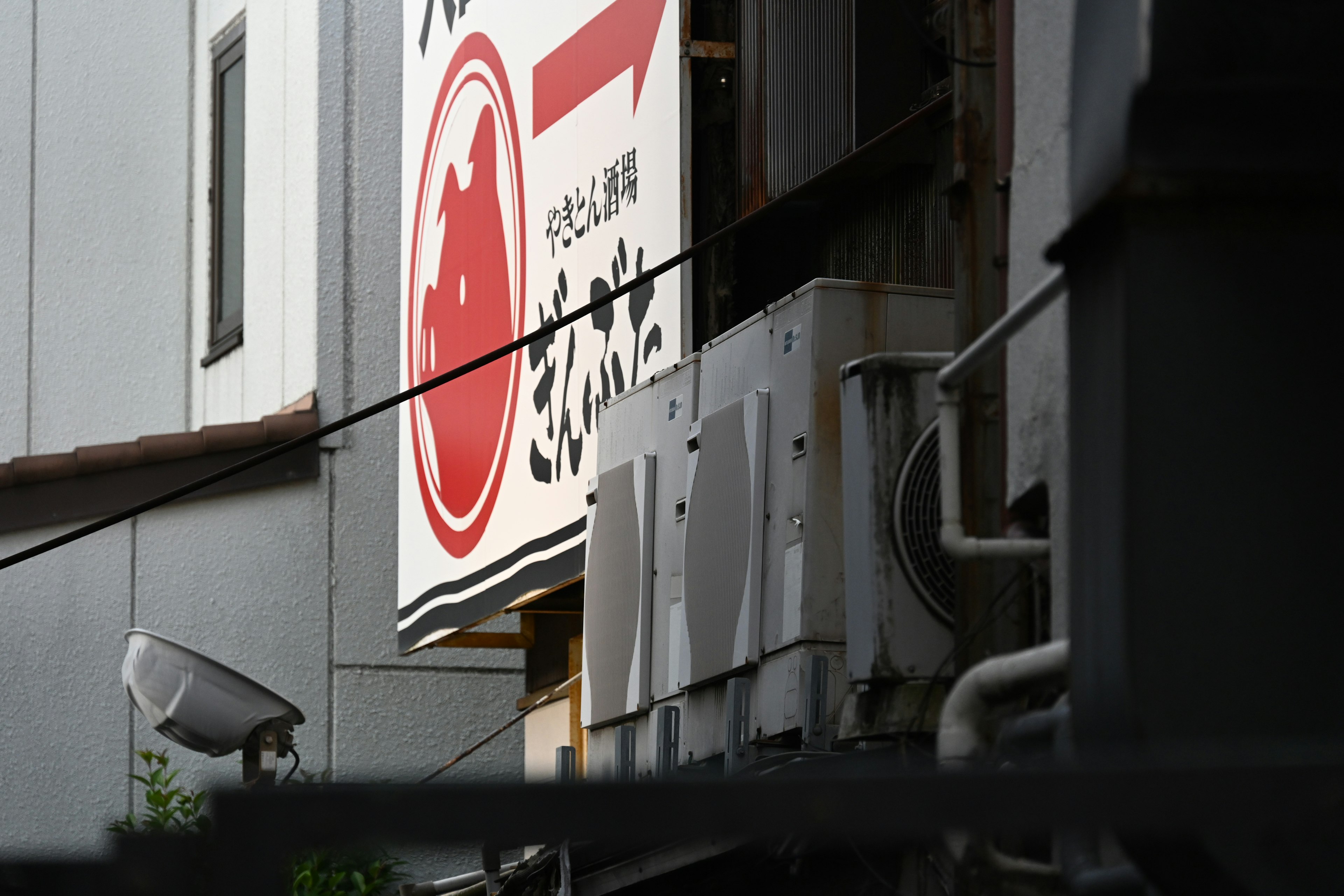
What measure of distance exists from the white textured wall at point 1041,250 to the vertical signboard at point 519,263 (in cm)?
352

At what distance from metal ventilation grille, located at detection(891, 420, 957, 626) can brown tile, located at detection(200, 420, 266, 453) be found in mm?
9359

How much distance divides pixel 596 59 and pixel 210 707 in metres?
3.73

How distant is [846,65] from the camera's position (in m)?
7.37

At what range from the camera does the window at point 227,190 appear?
16.0 metres

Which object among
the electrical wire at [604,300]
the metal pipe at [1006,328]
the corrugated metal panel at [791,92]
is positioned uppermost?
the corrugated metal panel at [791,92]

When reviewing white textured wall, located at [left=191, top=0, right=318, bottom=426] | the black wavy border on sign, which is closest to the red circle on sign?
the black wavy border on sign

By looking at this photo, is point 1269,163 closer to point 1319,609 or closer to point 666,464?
point 1319,609

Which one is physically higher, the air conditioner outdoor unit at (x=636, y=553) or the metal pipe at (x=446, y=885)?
the air conditioner outdoor unit at (x=636, y=553)

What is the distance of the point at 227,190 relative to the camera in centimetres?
1617

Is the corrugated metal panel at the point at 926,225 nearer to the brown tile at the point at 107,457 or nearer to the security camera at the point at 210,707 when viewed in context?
the security camera at the point at 210,707

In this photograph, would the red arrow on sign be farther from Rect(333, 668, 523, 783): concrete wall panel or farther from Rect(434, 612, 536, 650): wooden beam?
Rect(333, 668, 523, 783): concrete wall panel

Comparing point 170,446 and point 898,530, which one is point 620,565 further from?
point 170,446

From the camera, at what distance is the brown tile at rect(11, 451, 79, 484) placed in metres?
13.7

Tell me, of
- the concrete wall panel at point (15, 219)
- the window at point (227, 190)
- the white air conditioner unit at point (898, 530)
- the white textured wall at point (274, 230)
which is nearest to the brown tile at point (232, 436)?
the white textured wall at point (274, 230)
